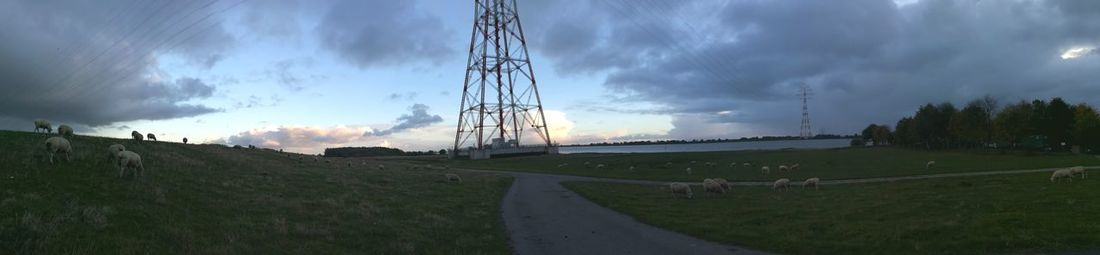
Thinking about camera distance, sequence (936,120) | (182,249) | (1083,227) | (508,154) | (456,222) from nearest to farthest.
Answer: (182,249)
(1083,227)
(456,222)
(508,154)
(936,120)

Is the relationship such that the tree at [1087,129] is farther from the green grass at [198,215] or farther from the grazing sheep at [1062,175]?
the green grass at [198,215]

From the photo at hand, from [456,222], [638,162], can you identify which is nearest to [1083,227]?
[456,222]

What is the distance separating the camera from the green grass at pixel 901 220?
1350cm

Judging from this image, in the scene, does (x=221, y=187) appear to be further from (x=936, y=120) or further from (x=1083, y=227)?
(x=936, y=120)

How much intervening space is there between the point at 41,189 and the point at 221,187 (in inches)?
270

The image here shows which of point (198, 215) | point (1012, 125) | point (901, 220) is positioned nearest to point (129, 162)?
point (198, 215)

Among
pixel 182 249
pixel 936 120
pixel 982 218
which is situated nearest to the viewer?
pixel 182 249

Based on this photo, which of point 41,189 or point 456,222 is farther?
point 456,222

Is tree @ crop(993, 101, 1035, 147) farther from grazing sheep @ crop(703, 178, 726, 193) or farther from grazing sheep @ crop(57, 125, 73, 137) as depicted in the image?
grazing sheep @ crop(57, 125, 73, 137)

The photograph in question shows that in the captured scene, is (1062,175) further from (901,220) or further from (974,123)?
(974,123)

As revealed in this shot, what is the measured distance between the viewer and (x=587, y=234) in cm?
1825

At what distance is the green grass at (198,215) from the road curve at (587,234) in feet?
2.99

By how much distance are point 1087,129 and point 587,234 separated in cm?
10882

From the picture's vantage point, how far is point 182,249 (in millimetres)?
11016
